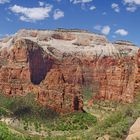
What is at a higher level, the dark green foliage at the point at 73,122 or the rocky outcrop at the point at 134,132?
the rocky outcrop at the point at 134,132

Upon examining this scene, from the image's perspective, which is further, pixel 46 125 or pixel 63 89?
pixel 63 89

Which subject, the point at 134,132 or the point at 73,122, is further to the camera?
the point at 73,122

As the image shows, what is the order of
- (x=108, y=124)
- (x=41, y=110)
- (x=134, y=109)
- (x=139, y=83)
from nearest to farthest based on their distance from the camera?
(x=134, y=109) → (x=108, y=124) → (x=139, y=83) → (x=41, y=110)

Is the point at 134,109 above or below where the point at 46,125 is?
above

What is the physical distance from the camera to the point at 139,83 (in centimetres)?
6956

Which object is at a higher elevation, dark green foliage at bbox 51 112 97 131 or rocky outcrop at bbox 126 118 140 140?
rocky outcrop at bbox 126 118 140 140

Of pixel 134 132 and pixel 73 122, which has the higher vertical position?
pixel 134 132

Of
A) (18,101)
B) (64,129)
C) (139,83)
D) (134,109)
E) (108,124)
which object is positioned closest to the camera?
(134,109)

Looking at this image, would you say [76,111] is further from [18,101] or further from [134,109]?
[134,109]

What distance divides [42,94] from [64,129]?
22689 millimetres

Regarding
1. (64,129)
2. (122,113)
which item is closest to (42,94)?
(64,129)

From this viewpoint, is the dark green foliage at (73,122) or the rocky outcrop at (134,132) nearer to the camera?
the rocky outcrop at (134,132)

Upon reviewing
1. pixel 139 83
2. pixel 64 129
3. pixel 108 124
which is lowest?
pixel 64 129

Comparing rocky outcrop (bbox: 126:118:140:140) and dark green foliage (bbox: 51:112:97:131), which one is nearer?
rocky outcrop (bbox: 126:118:140:140)
